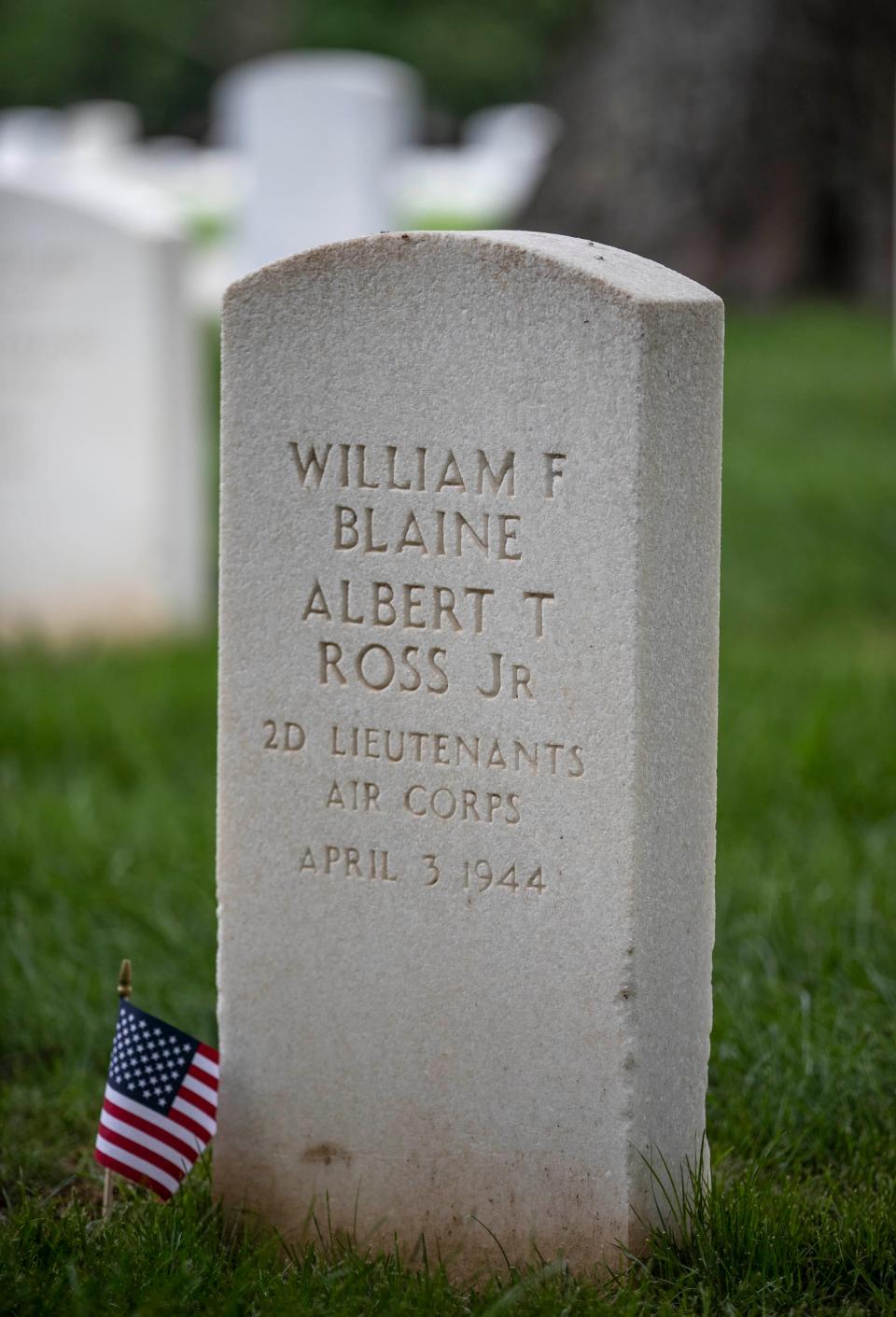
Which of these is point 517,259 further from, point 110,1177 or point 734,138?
point 734,138

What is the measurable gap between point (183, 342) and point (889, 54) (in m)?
7.87

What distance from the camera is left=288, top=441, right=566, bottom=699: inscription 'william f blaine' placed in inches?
104

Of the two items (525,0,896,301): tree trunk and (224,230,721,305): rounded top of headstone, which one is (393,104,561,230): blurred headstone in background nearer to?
(525,0,896,301): tree trunk

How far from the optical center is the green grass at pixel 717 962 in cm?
256

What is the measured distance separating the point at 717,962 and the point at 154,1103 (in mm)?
1330

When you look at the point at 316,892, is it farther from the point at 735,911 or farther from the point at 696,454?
the point at 735,911

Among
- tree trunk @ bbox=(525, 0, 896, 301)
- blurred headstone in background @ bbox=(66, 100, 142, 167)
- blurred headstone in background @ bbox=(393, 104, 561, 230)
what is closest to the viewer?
tree trunk @ bbox=(525, 0, 896, 301)

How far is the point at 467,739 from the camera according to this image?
270cm

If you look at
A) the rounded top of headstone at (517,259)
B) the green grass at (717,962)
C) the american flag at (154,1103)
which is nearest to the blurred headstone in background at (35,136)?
the green grass at (717,962)

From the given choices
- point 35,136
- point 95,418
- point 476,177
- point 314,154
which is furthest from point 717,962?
point 35,136

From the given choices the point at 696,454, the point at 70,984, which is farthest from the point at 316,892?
the point at 70,984

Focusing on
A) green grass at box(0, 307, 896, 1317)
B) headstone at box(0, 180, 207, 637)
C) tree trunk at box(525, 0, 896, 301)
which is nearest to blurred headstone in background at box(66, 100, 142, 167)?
tree trunk at box(525, 0, 896, 301)

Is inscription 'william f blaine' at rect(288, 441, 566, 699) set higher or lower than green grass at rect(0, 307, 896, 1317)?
higher

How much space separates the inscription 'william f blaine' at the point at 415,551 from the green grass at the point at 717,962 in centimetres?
82
